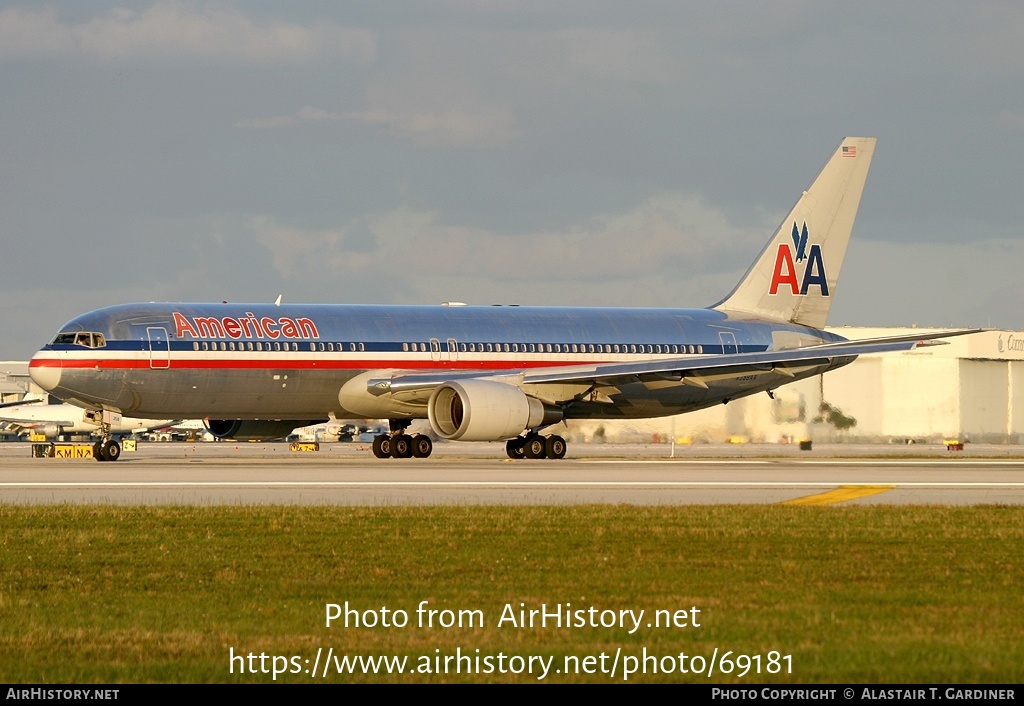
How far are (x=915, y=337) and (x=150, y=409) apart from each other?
21.2 m

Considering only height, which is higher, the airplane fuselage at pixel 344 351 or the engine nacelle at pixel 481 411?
the airplane fuselage at pixel 344 351

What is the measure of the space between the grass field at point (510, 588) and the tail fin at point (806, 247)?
27.3 meters

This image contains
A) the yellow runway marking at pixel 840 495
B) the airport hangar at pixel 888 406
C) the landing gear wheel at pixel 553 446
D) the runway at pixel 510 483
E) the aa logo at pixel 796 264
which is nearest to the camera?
the yellow runway marking at pixel 840 495

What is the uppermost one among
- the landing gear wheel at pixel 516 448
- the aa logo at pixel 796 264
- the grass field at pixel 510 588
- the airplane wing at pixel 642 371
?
the aa logo at pixel 796 264

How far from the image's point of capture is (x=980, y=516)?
20.1 meters

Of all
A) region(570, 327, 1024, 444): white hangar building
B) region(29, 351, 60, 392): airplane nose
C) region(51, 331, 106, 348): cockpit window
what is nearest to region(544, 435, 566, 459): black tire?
region(570, 327, 1024, 444): white hangar building

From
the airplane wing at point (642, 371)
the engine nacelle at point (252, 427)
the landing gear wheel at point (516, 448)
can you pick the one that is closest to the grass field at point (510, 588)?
the airplane wing at point (642, 371)

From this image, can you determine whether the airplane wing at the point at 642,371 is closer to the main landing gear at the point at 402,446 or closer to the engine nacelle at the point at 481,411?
the engine nacelle at the point at 481,411

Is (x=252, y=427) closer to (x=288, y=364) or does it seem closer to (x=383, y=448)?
(x=383, y=448)

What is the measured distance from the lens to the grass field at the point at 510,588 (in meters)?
9.89

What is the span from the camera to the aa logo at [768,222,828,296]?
47375 mm

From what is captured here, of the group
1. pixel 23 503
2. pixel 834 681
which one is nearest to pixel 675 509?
pixel 23 503

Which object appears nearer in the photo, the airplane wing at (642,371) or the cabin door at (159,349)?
the cabin door at (159,349)
